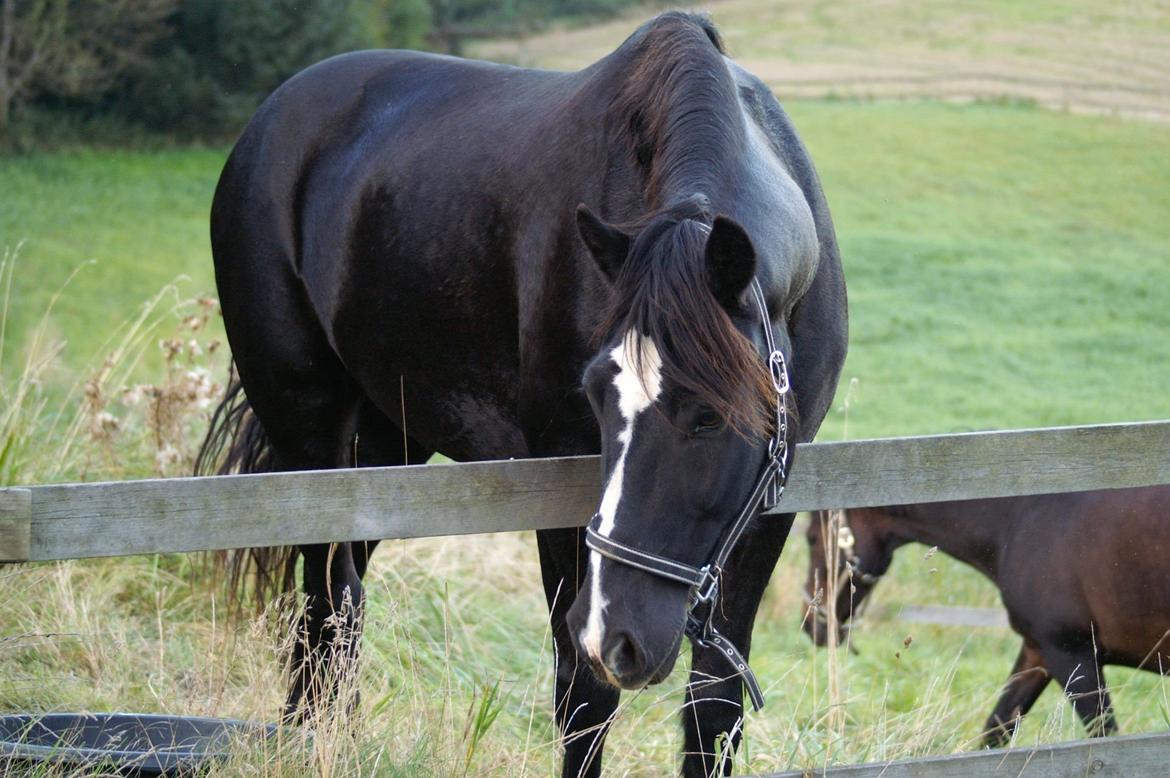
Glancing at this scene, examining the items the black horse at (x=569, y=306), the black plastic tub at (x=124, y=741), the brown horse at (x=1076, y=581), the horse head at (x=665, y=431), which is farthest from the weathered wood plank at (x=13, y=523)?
the brown horse at (x=1076, y=581)

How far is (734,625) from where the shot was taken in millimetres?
3145

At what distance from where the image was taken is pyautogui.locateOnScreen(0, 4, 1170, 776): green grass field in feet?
12.1

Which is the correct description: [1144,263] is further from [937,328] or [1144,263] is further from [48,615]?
[48,615]

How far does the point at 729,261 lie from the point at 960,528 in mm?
4585

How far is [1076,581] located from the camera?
551 cm

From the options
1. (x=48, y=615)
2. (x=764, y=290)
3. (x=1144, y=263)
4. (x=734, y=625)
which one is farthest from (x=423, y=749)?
(x=1144, y=263)

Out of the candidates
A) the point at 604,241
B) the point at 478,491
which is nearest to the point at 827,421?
the point at 478,491

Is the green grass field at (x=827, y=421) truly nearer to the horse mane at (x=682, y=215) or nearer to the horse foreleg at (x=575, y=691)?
the horse foreleg at (x=575, y=691)

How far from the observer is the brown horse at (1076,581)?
17.1 feet

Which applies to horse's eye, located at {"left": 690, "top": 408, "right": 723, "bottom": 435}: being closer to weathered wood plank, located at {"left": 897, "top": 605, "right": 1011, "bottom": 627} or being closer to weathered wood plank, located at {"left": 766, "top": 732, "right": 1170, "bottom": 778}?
weathered wood plank, located at {"left": 766, "top": 732, "right": 1170, "bottom": 778}

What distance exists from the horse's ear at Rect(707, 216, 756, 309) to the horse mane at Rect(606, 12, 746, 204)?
0.35 meters

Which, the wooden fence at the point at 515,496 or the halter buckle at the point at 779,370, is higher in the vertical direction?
the halter buckle at the point at 779,370

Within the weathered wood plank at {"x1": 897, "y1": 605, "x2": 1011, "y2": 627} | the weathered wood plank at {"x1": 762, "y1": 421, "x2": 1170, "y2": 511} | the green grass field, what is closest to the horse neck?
the green grass field

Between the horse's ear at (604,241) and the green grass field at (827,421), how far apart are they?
1.10 meters
